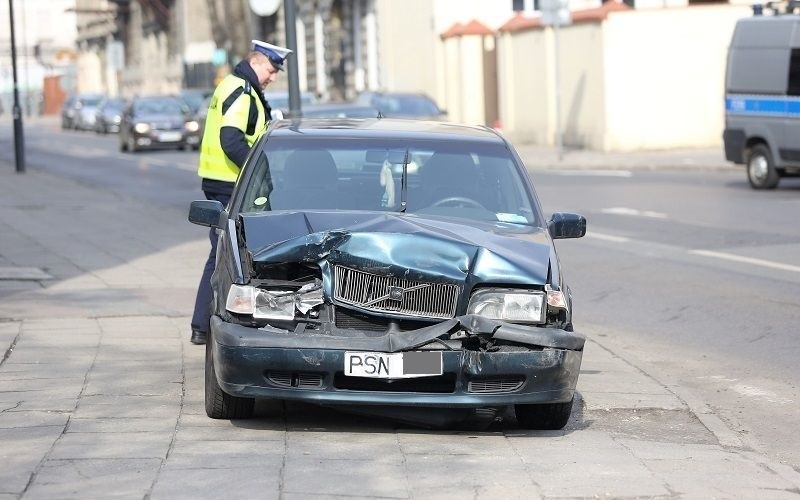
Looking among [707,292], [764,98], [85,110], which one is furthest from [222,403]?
[85,110]

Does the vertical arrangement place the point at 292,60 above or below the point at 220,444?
above

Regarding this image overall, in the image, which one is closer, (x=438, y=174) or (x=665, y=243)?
(x=438, y=174)

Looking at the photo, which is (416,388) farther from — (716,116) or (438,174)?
(716,116)

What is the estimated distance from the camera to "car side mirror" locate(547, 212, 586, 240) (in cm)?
797

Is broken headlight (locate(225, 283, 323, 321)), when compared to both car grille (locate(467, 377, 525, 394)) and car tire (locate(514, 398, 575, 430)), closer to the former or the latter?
car grille (locate(467, 377, 525, 394))

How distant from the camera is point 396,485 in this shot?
19.5ft

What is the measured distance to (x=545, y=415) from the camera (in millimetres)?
7199

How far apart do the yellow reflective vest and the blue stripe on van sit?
14480 millimetres

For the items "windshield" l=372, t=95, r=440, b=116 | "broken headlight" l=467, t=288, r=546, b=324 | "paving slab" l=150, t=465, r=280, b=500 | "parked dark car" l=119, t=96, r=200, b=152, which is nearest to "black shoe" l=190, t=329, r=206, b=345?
"broken headlight" l=467, t=288, r=546, b=324

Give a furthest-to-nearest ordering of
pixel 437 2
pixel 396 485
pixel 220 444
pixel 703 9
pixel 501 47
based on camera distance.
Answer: pixel 437 2 → pixel 501 47 → pixel 703 9 → pixel 220 444 → pixel 396 485

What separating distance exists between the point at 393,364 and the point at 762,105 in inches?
691

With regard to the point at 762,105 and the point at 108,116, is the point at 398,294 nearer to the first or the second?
the point at 762,105

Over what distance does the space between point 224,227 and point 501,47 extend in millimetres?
32892

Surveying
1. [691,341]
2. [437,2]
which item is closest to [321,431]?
[691,341]
